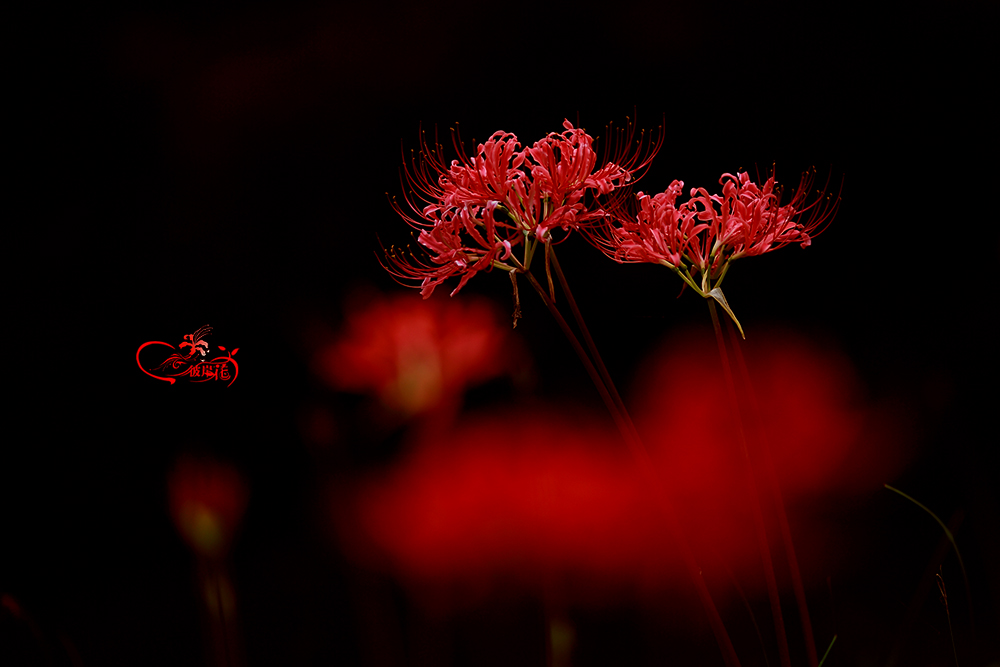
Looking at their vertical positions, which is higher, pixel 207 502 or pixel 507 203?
pixel 507 203

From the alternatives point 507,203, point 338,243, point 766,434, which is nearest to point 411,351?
point 338,243

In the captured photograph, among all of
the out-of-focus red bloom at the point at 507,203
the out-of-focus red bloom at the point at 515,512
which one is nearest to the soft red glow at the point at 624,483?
the out-of-focus red bloom at the point at 515,512

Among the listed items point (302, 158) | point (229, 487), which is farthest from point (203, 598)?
point (302, 158)

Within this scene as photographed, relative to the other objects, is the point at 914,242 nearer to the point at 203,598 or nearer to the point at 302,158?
Result: the point at 302,158

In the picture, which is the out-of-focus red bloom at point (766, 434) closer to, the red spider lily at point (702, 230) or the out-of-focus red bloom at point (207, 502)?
the red spider lily at point (702, 230)

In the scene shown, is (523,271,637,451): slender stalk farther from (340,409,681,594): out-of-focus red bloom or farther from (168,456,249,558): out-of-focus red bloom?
(168,456,249,558): out-of-focus red bloom

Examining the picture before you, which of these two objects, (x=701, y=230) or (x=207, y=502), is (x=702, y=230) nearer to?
(x=701, y=230)
